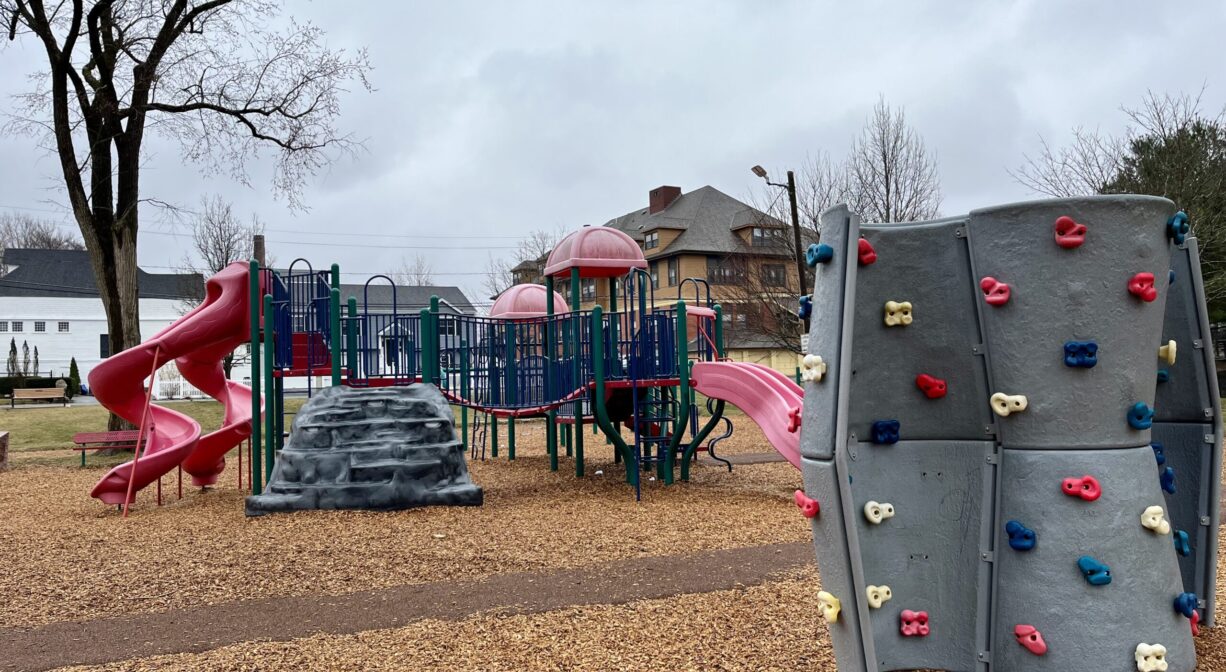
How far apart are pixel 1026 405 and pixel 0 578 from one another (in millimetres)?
7224

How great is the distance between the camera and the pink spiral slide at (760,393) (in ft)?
29.7

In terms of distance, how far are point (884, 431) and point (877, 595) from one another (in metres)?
0.64

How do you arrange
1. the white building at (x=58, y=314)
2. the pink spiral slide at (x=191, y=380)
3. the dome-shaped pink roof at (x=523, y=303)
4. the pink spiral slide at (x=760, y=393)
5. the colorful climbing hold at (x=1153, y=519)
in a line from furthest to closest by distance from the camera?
1. the white building at (x=58, y=314)
2. the dome-shaped pink roof at (x=523, y=303)
3. the pink spiral slide at (x=191, y=380)
4. the pink spiral slide at (x=760, y=393)
5. the colorful climbing hold at (x=1153, y=519)

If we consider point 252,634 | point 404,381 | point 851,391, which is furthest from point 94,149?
point 851,391

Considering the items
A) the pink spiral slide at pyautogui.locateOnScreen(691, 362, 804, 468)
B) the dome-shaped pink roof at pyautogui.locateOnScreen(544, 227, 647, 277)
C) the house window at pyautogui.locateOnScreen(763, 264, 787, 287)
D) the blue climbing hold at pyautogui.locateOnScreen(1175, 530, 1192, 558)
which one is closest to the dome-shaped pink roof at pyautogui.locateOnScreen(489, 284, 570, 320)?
the dome-shaped pink roof at pyautogui.locateOnScreen(544, 227, 647, 277)

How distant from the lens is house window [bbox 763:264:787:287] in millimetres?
25616

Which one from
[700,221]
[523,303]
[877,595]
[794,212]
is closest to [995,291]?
[877,595]

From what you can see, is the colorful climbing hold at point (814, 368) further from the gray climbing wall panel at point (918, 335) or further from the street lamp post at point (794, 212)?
the street lamp post at point (794, 212)

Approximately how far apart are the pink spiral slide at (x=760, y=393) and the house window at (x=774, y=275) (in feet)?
49.8

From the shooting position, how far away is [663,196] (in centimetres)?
4950

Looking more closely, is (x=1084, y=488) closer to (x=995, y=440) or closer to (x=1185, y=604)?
(x=995, y=440)

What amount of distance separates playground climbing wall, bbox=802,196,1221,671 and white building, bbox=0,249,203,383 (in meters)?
54.7

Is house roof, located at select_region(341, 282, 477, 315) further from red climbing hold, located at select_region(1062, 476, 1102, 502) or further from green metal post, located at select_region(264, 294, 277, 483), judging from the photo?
red climbing hold, located at select_region(1062, 476, 1102, 502)

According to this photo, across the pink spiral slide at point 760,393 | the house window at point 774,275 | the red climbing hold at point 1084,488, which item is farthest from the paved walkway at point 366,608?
the house window at point 774,275
